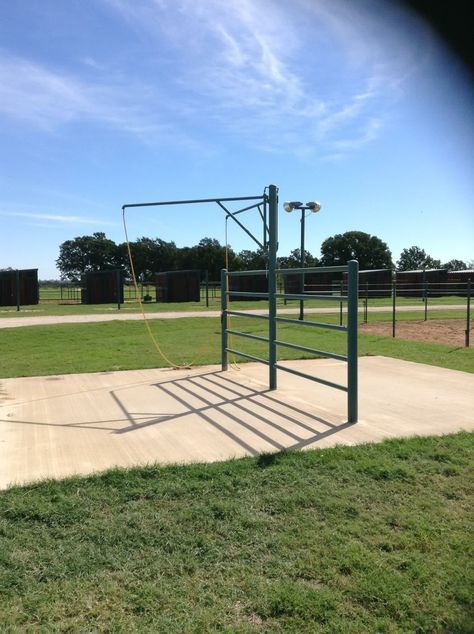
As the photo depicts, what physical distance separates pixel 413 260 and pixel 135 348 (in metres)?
92.0

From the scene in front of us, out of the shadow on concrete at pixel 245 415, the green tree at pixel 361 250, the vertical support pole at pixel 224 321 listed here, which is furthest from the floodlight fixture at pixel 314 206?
the green tree at pixel 361 250

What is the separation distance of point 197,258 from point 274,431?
8179 cm

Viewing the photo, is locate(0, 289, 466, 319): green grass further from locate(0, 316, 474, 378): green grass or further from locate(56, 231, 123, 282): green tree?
locate(56, 231, 123, 282): green tree

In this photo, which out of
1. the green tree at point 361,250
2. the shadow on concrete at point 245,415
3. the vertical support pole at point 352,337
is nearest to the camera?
the shadow on concrete at point 245,415

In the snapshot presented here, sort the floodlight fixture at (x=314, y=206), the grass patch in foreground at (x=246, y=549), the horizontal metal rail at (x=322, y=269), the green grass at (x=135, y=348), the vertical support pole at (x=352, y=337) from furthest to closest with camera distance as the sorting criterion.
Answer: the floodlight fixture at (x=314, y=206), the green grass at (x=135, y=348), the horizontal metal rail at (x=322, y=269), the vertical support pole at (x=352, y=337), the grass patch in foreground at (x=246, y=549)

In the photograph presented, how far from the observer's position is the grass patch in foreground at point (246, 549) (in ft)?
6.42

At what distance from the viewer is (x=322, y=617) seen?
1938 mm

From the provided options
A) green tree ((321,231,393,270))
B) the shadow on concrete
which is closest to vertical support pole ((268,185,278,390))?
the shadow on concrete

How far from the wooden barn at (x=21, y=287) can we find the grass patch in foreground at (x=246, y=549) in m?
29.2

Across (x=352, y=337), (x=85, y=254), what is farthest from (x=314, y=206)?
(x=85, y=254)

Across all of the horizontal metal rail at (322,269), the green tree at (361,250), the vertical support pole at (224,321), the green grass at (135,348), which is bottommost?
the green grass at (135,348)

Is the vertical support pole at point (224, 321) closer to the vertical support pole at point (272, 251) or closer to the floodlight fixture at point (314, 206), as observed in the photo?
the vertical support pole at point (272, 251)

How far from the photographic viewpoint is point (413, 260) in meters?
95.6

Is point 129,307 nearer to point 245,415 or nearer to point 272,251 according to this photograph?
point 272,251
